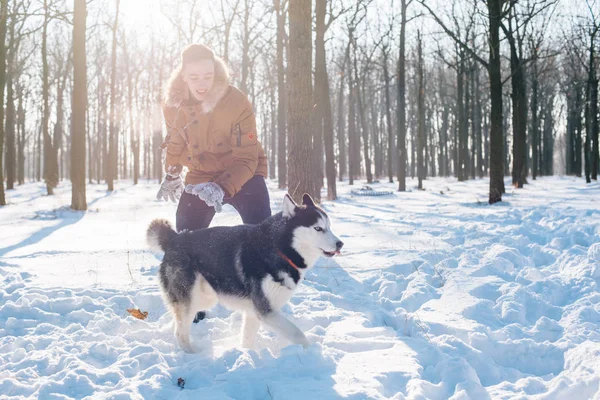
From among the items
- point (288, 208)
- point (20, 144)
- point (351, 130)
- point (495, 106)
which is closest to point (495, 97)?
point (495, 106)

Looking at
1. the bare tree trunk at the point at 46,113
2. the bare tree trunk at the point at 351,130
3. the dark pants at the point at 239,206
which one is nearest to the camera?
the dark pants at the point at 239,206

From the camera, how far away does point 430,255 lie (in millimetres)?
6762

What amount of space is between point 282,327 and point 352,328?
0.93m

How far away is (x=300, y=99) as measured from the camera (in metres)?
7.60

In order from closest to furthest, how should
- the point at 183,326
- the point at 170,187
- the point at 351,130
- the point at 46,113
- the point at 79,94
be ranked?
the point at 183,326 < the point at 170,187 < the point at 79,94 < the point at 46,113 < the point at 351,130

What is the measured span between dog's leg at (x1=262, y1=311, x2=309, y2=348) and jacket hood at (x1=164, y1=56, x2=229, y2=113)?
2.00m

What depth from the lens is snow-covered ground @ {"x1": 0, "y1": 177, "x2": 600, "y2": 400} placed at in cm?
304

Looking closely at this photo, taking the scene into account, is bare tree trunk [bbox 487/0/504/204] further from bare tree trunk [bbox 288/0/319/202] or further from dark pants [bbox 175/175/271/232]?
dark pants [bbox 175/175/271/232]

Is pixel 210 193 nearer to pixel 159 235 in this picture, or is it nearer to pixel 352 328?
pixel 159 235

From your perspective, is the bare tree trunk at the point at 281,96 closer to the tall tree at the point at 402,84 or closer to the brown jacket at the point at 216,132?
the tall tree at the point at 402,84

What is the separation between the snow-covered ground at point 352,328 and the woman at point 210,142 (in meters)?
1.19

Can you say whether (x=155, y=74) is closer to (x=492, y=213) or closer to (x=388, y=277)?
(x=492, y=213)

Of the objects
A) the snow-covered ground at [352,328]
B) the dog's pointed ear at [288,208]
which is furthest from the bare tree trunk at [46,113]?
the dog's pointed ear at [288,208]

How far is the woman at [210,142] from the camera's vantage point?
13.4 feet
